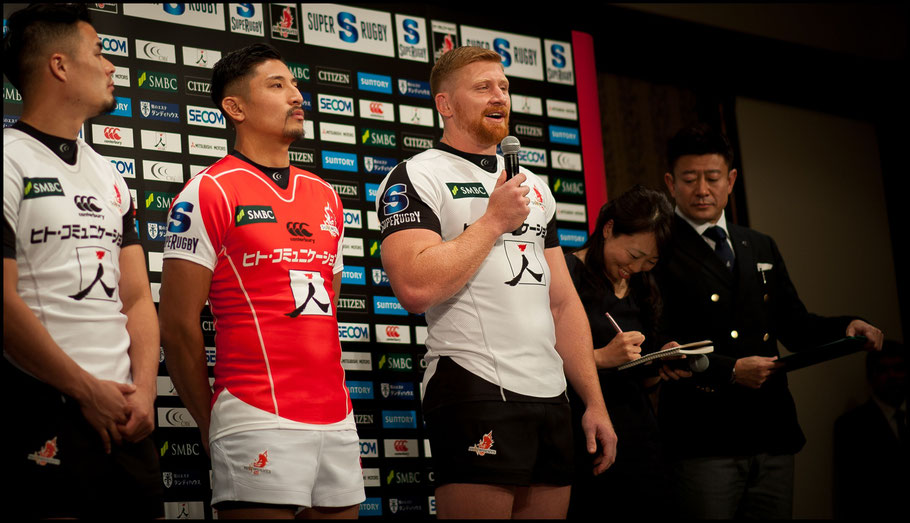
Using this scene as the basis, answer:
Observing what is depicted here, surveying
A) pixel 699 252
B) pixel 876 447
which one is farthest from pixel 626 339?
pixel 876 447

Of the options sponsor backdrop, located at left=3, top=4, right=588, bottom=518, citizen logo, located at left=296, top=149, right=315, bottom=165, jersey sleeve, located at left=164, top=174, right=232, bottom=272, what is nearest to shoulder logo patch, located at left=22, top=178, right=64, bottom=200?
jersey sleeve, located at left=164, top=174, right=232, bottom=272

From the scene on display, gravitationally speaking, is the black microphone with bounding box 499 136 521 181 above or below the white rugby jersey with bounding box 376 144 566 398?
above

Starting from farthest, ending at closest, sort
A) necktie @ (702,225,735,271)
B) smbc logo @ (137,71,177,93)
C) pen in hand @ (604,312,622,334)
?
necktie @ (702,225,735,271), smbc logo @ (137,71,177,93), pen in hand @ (604,312,622,334)

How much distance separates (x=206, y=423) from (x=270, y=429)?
245mm

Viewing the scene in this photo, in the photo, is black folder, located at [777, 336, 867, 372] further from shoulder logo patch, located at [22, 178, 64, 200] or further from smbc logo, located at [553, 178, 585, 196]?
shoulder logo patch, located at [22, 178, 64, 200]

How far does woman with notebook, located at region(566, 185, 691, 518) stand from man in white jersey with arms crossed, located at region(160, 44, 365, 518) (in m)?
0.89

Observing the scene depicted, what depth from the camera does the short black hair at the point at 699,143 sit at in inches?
139

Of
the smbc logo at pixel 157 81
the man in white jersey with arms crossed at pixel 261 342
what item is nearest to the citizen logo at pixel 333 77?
the smbc logo at pixel 157 81

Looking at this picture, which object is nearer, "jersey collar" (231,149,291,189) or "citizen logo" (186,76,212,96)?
"jersey collar" (231,149,291,189)

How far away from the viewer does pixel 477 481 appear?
2320 mm

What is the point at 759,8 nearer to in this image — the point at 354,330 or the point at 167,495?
the point at 354,330

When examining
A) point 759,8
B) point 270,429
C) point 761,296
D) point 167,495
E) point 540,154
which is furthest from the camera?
point 759,8

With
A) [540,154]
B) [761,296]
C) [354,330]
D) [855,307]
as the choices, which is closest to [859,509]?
[855,307]

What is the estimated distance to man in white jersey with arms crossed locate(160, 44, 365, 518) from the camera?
91.2 inches
